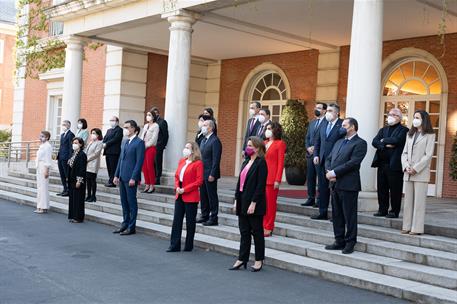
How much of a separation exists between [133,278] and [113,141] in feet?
21.3

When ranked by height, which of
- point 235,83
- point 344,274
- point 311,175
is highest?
point 235,83

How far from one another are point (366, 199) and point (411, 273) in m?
2.62

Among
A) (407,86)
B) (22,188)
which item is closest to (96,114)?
(22,188)

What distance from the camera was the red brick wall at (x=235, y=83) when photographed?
661 inches

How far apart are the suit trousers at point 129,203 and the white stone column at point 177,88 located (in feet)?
11.0

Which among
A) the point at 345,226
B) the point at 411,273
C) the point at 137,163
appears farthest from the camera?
the point at 137,163

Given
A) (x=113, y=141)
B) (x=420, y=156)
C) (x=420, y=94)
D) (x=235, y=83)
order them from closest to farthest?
1. (x=420, y=156)
2. (x=113, y=141)
3. (x=420, y=94)
4. (x=235, y=83)

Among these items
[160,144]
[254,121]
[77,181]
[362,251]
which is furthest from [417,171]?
[160,144]

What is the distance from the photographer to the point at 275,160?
8.30 m

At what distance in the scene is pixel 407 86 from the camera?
1428 cm

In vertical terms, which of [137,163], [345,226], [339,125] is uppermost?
[339,125]

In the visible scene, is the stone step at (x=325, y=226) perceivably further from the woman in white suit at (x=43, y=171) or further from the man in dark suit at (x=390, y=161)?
the woman in white suit at (x=43, y=171)

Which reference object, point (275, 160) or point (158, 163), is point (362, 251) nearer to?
point (275, 160)

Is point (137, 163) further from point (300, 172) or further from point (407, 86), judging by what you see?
point (407, 86)
